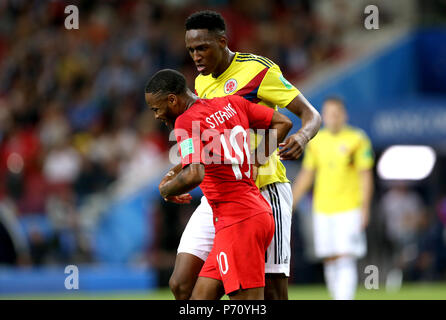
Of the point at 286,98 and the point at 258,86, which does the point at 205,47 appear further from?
the point at 286,98

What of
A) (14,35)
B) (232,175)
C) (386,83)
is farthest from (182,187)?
(14,35)

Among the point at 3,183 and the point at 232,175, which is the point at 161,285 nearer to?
the point at 3,183

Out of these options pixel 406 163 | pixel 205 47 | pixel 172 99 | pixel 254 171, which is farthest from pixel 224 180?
pixel 406 163

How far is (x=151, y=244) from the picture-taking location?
1264cm

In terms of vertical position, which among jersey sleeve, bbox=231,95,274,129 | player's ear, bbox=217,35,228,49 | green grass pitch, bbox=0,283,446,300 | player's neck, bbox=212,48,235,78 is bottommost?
green grass pitch, bbox=0,283,446,300

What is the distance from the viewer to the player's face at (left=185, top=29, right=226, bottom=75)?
506cm

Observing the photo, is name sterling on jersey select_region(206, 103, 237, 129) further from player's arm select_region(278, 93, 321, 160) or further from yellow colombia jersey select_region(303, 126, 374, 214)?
yellow colombia jersey select_region(303, 126, 374, 214)

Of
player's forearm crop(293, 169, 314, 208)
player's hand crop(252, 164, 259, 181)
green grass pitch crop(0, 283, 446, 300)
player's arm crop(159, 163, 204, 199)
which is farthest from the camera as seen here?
green grass pitch crop(0, 283, 446, 300)

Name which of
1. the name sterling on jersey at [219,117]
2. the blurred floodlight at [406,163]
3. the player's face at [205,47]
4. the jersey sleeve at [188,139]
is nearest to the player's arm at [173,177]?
the jersey sleeve at [188,139]

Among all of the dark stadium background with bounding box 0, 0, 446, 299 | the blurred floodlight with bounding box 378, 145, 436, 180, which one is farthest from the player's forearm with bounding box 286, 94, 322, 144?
the blurred floodlight with bounding box 378, 145, 436, 180

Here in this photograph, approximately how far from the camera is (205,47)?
200 inches

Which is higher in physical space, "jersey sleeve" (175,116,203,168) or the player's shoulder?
the player's shoulder

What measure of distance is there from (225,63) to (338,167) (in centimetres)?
405

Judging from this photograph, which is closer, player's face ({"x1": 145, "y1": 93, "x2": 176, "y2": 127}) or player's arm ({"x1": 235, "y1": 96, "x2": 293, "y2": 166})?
player's face ({"x1": 145, "y1": 93, "x2": 176, "y2": 127})
